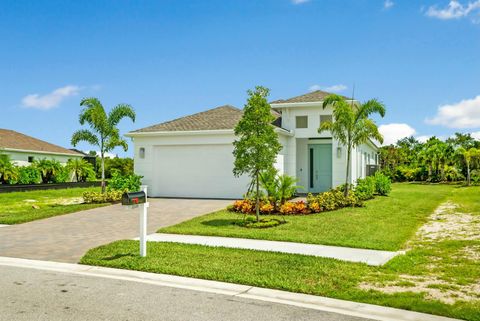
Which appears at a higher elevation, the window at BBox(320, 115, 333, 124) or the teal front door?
the window at BBox(320, 115, 333, 124)

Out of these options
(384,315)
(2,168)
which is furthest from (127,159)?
(384,315)

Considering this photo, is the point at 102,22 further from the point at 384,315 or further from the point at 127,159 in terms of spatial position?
the point at 127,159

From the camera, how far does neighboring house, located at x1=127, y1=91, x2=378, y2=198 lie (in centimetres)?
2045

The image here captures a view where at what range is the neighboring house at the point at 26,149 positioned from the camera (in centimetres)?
3378

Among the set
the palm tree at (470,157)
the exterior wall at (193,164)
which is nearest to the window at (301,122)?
the exterior wall at (193,164)

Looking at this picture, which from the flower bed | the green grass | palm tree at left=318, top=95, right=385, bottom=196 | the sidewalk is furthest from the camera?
palm tree at left=318, top=95, right=385, bottom=196

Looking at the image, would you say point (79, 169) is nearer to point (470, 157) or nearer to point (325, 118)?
point (325, 118)

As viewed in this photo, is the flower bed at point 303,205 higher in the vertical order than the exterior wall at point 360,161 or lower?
lower

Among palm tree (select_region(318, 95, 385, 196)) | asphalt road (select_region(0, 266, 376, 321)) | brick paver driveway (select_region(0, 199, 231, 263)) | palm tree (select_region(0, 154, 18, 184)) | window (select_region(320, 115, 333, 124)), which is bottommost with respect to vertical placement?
asphalt road (select_region(0, 266, 376, 321))

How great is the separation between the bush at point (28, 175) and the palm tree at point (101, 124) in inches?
563

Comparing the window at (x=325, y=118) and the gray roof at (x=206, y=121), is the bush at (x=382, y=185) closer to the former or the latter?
the window at (x=325, y=118)

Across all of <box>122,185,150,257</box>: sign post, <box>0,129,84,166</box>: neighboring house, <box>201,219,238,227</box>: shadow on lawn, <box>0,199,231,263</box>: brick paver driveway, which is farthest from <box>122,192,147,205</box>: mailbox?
<box>0,129,84,166</box>: neighboring house

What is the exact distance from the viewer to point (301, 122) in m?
22.5

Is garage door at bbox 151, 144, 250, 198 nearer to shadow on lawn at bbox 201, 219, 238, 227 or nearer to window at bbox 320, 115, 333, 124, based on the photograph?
window at bbox 320, 115, 333, 124
